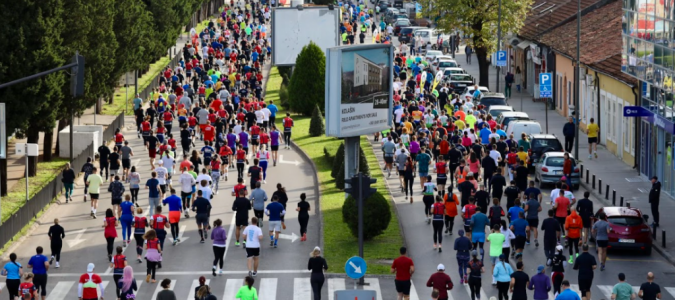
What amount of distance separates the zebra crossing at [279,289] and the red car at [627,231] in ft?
9.76

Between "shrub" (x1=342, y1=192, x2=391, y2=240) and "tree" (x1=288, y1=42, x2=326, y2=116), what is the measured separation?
2784cm

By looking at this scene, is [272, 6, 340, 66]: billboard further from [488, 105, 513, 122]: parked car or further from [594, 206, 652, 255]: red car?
[594, 206, 652, 255]: red car

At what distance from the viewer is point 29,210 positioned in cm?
3716

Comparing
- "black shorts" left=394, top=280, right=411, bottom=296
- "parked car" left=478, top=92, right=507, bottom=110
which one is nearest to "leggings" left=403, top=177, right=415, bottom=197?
"black shorts" left=394, top=280, right=411, bottom=296

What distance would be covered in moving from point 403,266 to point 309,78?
1421 inches

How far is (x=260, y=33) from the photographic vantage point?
317ft

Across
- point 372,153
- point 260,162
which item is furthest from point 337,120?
point 372,153

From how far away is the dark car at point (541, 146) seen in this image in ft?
151

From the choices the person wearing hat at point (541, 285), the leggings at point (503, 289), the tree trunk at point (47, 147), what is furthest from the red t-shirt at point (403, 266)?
the tree trunk at point (47, 147)

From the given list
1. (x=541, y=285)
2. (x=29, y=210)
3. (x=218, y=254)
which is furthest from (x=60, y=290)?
(x=541, y=285)

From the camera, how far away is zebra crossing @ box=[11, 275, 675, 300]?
29.2 meters

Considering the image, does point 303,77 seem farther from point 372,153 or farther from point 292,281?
point 292,281

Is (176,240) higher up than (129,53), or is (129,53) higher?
(129,53)

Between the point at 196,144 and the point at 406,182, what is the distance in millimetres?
13728
